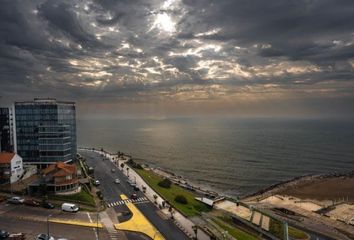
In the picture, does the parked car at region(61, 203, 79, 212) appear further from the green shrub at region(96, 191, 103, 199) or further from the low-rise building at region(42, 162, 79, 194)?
the low-rise building at region(42, 162, 79, 194)

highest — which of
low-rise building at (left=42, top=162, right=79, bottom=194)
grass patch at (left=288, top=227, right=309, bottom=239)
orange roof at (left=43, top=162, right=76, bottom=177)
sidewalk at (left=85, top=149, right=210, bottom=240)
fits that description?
orange roof at (left=43, top=162, right=76, bottom=177)

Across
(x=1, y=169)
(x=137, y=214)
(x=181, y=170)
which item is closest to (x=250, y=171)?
(x=181, y=170)

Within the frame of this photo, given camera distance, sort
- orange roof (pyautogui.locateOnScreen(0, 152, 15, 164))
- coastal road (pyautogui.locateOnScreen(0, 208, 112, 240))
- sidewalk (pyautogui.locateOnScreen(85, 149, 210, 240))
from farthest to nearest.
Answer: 1. orange roof (pyautogui.locateOnScreen(0, 152, 15, 164))
2. sidewalk (pyautogui.locateOnScreen(85, 149, 210, 240))
3. coastal road (pyautogui.locateOnScreen(0, 208, 112, 240))

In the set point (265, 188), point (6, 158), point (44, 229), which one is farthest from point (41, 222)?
point (265, 188)

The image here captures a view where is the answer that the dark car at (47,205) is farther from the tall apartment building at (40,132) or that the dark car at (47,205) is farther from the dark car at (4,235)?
the tall apartment building at (40,132)

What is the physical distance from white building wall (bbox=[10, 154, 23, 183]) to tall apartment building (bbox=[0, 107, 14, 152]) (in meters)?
18.2

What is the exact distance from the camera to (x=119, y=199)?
6347cm

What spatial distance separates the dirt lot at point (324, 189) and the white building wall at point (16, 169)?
78802mm

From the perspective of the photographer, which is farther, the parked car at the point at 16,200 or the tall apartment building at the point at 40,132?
the tall apartment building at the point at 40,132

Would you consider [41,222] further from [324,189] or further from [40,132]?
[324,189]

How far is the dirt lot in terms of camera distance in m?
96.6

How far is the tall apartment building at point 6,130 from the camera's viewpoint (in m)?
89.1

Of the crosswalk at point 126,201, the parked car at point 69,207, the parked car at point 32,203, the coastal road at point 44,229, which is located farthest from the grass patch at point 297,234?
the parked car at point 32,203

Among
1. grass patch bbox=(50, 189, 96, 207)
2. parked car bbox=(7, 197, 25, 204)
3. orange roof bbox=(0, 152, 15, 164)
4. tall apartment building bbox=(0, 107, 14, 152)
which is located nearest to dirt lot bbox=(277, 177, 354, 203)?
grass patch bbox=(50, 189, 96, 207)
